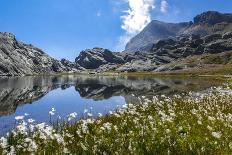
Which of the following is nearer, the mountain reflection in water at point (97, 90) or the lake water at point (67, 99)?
the lake water at point (67, 99)

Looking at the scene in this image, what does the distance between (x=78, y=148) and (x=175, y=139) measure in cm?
300

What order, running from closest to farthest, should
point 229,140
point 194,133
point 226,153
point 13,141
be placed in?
point 226,153
point 229,140
point 194,133
point 13,141

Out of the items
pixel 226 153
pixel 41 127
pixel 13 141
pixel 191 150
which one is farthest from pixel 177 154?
pixel 13 141

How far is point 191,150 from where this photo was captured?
11016mm

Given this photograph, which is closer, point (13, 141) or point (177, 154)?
point (177, 154)

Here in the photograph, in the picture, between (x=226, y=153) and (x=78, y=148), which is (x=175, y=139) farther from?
(x=78, y=148)

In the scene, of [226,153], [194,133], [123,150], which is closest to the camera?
[226,153]

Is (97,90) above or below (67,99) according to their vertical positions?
above

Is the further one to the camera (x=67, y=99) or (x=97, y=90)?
(x=97, y=90)

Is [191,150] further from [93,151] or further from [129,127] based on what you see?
[129,127]

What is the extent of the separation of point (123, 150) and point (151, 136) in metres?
1.56

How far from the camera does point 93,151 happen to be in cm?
1136

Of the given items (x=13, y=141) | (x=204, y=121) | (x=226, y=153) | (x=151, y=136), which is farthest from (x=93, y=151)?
(x=204, y=121)

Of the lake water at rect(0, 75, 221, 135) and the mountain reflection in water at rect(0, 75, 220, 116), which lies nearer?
the lake water at rect(0, 75, 221, 135)
